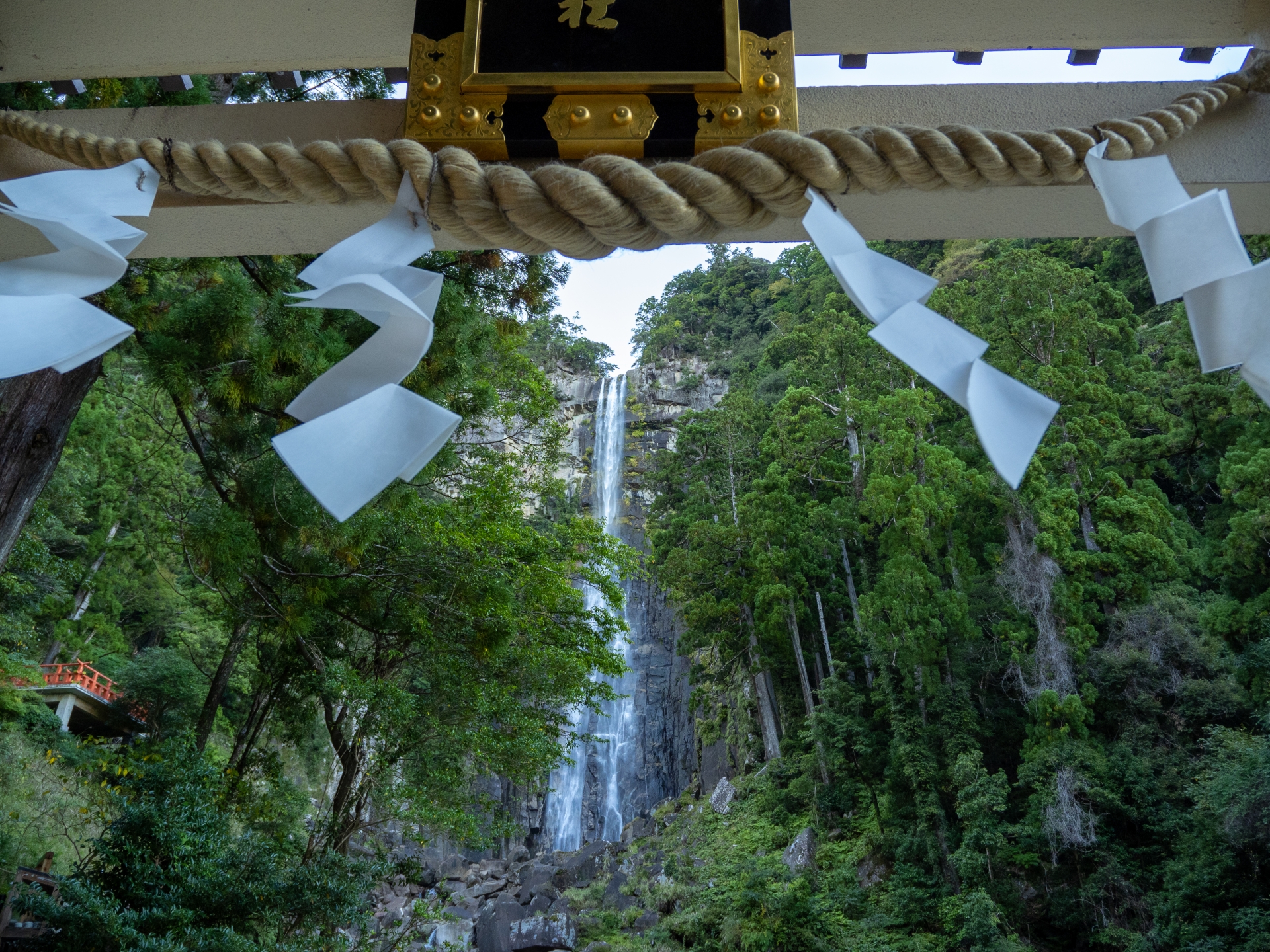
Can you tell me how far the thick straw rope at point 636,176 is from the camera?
0.74m

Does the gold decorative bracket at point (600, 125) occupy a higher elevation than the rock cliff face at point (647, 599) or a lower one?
lower

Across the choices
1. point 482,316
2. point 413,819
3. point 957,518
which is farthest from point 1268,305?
point 957,518

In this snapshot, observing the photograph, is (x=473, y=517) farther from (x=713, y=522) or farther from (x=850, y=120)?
(x=713, y=522)

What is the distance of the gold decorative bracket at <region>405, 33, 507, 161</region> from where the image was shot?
0.94 meters

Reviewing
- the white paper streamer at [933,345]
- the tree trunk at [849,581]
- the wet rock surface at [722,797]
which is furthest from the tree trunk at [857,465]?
the white paper streamer at [933,345]

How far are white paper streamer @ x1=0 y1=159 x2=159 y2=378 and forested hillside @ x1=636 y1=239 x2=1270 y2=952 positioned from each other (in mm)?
6354

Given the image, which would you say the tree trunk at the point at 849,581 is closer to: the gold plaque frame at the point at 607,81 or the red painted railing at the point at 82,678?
the red painted railing at the point at 82,678

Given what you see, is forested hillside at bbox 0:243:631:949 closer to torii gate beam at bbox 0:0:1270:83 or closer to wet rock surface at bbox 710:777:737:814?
torii gate beam at bbox 0:0:1270:83

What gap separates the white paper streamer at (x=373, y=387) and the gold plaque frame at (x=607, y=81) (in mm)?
236

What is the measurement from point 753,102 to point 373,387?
56 cm

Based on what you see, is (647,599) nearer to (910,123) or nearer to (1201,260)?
(910,123)

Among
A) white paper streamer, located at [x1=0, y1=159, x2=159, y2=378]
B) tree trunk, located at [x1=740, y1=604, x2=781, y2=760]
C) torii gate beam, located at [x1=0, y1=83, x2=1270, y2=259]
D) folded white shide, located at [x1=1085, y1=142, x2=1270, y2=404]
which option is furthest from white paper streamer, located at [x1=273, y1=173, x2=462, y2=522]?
tree trunk, located at [x1=740, y1=604, x2=781, y2=760]

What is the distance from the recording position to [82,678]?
978 cm

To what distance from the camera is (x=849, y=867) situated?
7805mm
